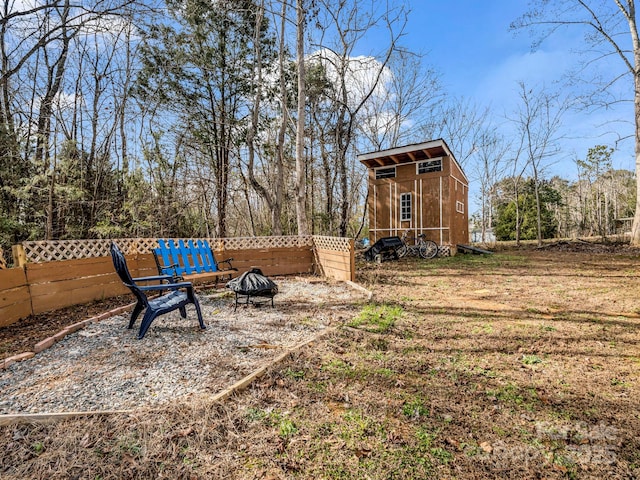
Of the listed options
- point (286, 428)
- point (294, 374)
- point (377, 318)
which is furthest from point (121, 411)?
point (377, 318)

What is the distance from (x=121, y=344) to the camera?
3.21 metres

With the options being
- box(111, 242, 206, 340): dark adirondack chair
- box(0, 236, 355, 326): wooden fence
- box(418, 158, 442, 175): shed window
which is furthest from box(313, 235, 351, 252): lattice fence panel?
box(418, 158, 442, 175): shed window

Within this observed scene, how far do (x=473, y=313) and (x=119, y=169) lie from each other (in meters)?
10.3

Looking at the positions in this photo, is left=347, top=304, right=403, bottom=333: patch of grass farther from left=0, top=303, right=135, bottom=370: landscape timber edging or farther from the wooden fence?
left=0, top=303, right=135, bottom=370: landscape timber edging

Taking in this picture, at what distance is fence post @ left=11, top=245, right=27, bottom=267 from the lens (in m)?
4.13

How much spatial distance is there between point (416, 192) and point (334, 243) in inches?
271

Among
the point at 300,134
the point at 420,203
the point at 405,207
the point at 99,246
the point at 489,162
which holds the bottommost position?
A: the point at 99,246

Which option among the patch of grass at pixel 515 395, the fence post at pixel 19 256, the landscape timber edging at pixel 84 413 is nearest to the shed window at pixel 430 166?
the patch of grass at pixel 515 395

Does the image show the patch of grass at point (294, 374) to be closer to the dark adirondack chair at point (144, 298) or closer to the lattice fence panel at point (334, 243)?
the dark adirondack chair at point (144, 298)

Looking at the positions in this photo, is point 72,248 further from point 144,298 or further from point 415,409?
point 415,409

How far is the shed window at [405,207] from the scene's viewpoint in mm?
12570

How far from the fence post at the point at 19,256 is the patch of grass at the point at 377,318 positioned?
4634mm

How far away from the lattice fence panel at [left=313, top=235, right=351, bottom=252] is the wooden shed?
244 inches

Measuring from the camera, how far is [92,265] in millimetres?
5008
